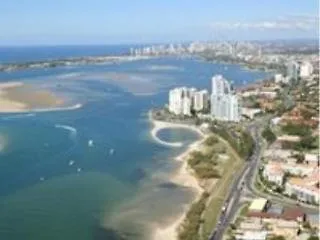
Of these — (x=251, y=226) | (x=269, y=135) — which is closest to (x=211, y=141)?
(x=269, y=135)

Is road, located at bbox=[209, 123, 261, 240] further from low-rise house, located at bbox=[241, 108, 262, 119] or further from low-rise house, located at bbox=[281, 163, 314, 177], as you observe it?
low-rise house, located at bbox=[241, 108, 262, 119]

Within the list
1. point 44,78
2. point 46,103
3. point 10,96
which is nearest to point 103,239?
point 46,103

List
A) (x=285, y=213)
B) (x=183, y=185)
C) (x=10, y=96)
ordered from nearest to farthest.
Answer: (x=285, y=213) < (x=183, y=185) < (x=10, y=96)

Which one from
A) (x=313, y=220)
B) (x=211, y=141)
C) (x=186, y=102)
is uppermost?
(x=313, y=220)

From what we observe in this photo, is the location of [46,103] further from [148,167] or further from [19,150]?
[148,167]

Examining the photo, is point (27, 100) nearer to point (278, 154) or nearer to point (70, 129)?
point (70, 129)
